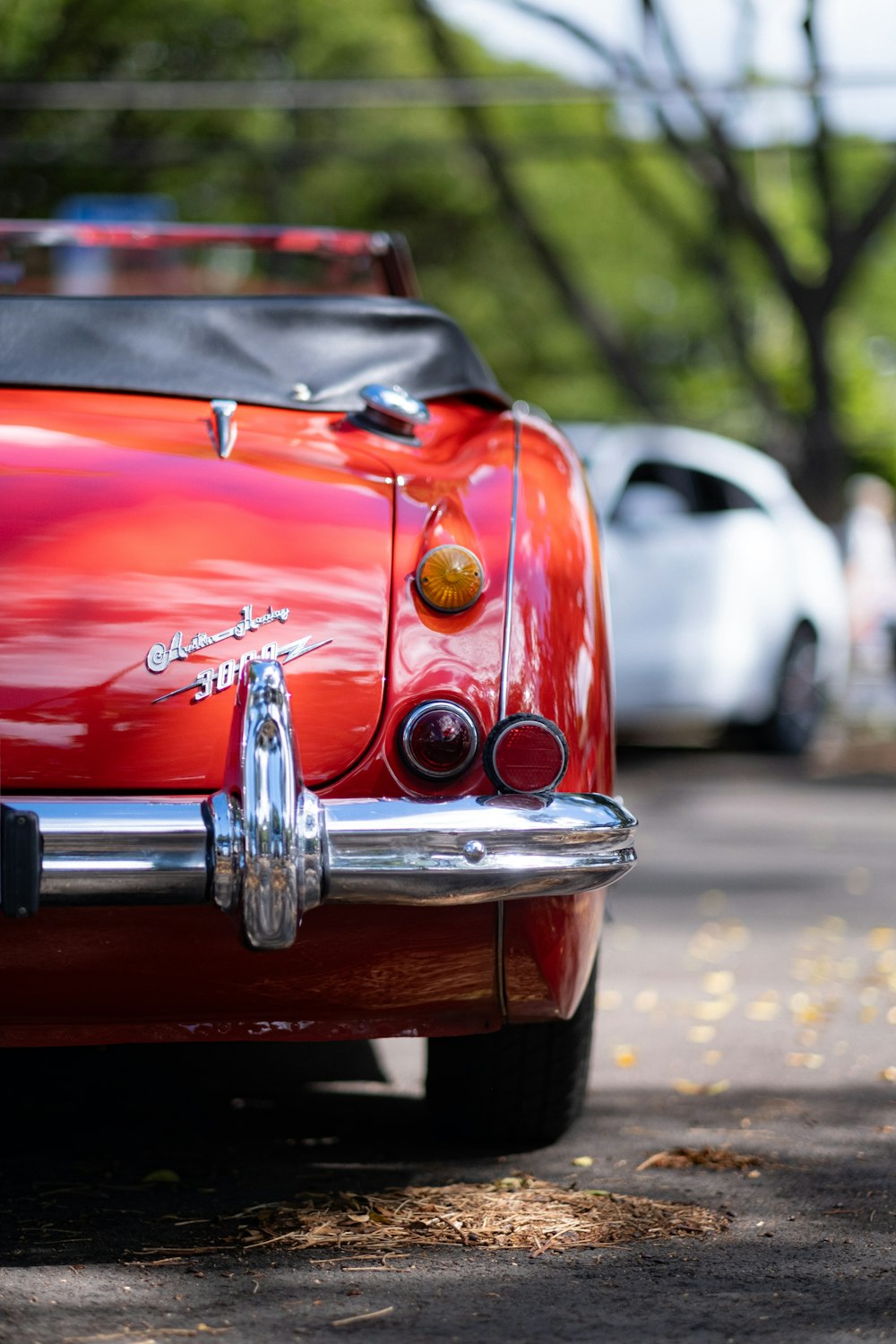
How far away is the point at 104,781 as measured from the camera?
2812 mm

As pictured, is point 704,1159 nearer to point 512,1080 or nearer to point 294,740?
point 512,1080

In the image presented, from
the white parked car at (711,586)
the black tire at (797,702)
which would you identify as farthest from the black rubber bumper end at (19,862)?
the black tire at (797,702)

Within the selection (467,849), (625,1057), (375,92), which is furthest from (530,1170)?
(375,92)

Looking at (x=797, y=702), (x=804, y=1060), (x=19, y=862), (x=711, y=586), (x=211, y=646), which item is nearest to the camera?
(x=19, y=862)

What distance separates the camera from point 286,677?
2885 mm

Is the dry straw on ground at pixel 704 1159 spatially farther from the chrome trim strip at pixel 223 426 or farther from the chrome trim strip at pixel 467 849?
the chrome trim strip at pixel 223 426

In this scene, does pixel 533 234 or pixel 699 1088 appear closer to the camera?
pixel 699 1088

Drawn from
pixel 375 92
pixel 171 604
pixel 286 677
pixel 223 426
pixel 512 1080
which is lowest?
pixel 512 1080

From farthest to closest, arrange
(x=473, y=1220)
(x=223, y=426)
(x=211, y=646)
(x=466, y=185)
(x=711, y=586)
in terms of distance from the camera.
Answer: (x=466, y=185)
(x=711, y=586)
(x=223, y=426)
(x=473, y=1220)
(x=211, y=646)

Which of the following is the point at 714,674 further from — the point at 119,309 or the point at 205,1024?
the point at 205,1024

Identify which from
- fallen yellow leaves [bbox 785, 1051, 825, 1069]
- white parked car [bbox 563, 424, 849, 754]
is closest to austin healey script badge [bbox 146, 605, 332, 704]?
fallen yellow leaves [bbox 785, 1051, 825, 1069]

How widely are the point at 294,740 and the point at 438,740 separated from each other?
0.89 ft

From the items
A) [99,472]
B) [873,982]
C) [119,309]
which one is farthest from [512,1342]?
[873,982]

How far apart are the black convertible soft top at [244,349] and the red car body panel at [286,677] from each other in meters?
0.42
